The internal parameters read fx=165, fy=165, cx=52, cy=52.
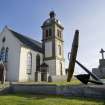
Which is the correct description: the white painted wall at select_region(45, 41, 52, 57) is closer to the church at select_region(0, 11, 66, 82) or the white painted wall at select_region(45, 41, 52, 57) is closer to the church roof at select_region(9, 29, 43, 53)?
the church at select_region(0, 11, 66, 82)

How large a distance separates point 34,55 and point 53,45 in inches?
249

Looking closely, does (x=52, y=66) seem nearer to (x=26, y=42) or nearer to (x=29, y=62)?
(x=29, y=62)

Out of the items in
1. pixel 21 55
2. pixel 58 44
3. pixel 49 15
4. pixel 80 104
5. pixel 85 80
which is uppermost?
pixel 49 15

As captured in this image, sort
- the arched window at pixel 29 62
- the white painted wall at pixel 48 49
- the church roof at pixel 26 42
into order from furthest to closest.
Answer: the white painted wall at pixel 48 49, the church roof at pixel 26 42, the arched window at pixel 29 62

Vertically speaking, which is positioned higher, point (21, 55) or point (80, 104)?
point (21, 55)

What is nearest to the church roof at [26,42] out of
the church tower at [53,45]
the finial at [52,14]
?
the church tower at [53,45]

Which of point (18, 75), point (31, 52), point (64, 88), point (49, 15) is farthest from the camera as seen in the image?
point (49, 15)

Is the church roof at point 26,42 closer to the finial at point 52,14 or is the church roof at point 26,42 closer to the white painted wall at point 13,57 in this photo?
the white painted wall at point 13,57

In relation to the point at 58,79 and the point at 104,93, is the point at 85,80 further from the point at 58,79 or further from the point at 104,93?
the point at 58,79

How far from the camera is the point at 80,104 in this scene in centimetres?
935

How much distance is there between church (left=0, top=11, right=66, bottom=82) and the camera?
1291 inches

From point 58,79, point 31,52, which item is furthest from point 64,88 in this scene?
point 31,52

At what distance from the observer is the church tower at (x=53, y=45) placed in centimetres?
4053

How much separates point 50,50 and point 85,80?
101 ft
